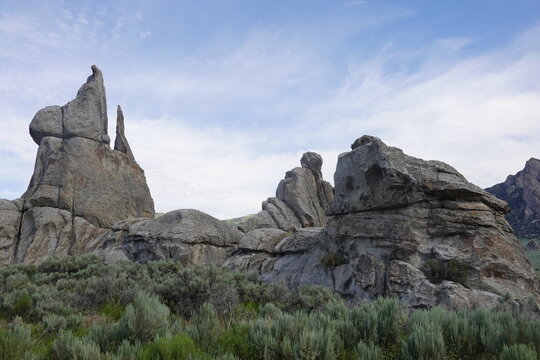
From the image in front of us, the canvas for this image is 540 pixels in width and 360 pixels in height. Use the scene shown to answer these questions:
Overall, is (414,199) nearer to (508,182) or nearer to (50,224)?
(50,224)

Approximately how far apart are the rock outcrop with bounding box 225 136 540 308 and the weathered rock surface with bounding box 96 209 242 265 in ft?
26.3

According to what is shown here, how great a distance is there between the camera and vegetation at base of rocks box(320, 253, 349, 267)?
828 inches

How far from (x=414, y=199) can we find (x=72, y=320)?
1639cm

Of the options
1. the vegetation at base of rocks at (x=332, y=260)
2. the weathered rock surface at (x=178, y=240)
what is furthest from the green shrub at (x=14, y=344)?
the weathered rock surface at (x=178, y=240)

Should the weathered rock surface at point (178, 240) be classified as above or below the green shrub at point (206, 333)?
above

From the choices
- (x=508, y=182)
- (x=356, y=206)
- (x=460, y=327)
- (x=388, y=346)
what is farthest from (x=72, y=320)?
(x=508, y=182)

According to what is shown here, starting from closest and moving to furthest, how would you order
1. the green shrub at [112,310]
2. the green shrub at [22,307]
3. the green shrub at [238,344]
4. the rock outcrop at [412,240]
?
the green shrub at [238,344] < the green shrub at [22,307] < the green shrub at [112,310] < the rock outcrop at [412,240]

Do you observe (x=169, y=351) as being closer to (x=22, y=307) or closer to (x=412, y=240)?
(x=22, y=307)

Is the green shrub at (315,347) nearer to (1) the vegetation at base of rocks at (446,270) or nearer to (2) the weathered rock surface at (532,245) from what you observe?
(1) the vegetation at base of rocks at (446,270)

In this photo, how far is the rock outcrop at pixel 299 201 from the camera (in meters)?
41.8

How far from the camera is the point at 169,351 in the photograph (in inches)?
216

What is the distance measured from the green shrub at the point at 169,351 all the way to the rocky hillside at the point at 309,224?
42.5ft

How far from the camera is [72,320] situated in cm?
1078

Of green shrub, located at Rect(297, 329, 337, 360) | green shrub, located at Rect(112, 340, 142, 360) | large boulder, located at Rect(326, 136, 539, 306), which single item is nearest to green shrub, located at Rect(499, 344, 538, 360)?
green shrub, located at Rect(297, 329, 337, 360)
